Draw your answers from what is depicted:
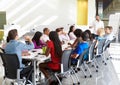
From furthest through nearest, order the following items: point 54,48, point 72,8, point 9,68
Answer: point 72,8
point 54,48
point 9,68

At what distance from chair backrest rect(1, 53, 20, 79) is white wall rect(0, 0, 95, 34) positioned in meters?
7.97

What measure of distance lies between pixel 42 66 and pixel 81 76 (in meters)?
1.34

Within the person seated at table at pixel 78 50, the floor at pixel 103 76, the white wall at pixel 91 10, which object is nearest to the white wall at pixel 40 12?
the white wall at pixel 91 10

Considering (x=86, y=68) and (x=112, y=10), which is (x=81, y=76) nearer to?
(x=86, y=68)

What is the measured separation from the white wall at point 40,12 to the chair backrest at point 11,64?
7971 millimetres

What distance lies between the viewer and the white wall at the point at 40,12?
1173cm

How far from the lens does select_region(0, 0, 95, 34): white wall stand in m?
11.7

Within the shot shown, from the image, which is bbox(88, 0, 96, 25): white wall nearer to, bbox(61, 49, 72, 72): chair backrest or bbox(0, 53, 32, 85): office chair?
bbox(61, 49, 72, 72): chair backrest

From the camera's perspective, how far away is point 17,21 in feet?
38.8

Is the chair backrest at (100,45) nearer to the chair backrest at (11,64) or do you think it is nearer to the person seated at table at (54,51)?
the person seated at table at (54,51)

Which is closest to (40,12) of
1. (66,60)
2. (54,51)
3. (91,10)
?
(91,10)

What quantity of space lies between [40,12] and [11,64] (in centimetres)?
827

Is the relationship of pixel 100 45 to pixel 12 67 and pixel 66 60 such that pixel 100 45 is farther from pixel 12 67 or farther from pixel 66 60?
pixel 12 67

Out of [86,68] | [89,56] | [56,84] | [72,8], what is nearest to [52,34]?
[56,84]
